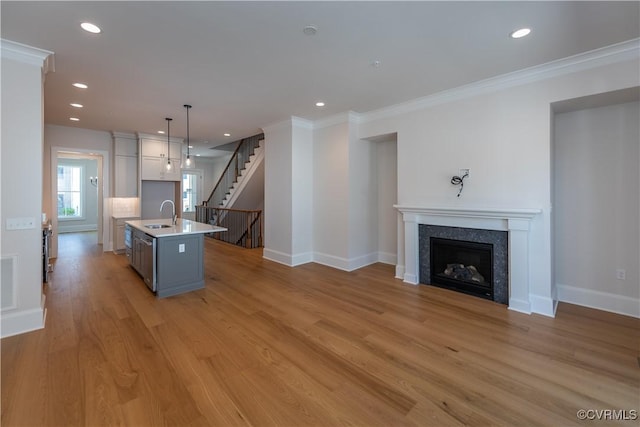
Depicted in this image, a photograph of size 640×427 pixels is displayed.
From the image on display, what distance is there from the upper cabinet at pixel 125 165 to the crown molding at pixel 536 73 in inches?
244

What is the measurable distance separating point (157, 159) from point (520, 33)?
7465 millimetres

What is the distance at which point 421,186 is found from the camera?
4406 millimetres

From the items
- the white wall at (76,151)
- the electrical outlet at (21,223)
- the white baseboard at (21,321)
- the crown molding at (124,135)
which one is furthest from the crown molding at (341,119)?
the white wall at (76,151)

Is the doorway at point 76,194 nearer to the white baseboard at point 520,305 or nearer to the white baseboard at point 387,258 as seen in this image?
the white baseboard at point 387,258

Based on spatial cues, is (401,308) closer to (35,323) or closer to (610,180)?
(610,180)

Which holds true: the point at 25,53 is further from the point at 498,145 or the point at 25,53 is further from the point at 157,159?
the point at 498,145

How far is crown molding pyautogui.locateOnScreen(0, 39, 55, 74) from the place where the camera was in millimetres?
2715

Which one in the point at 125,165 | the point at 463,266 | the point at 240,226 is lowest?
the point at 463,266

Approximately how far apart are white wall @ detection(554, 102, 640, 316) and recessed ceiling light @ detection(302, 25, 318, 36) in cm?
333

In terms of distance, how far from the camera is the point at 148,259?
409 cm

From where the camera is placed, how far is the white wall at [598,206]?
3203mm

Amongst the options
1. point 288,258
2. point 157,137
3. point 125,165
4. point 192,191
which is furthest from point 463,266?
point 192,191

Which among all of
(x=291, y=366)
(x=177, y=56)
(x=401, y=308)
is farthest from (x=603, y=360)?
(x=177, y=56)

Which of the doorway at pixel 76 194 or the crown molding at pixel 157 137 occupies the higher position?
the crown molding at pixel 157 137
